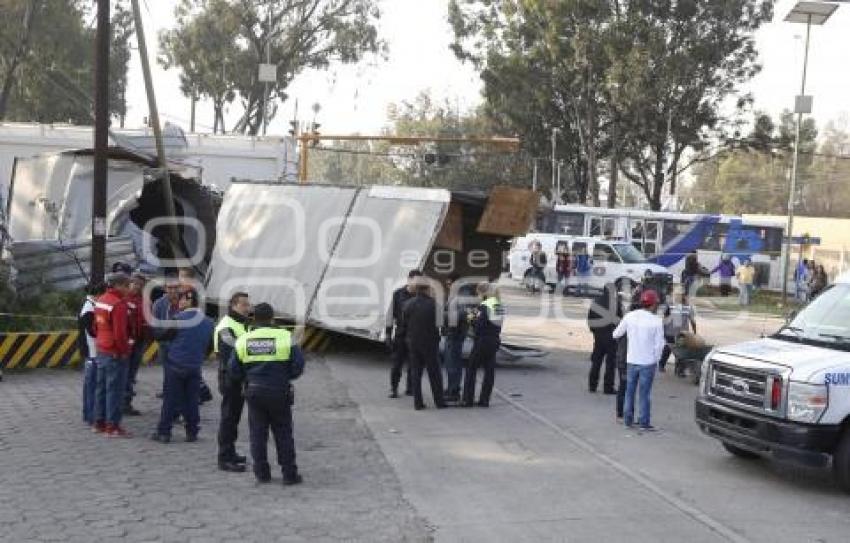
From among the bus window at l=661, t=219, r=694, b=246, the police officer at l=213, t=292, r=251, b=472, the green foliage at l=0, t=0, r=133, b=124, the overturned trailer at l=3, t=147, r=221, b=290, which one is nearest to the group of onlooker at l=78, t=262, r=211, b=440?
the police officer at l=213, t=292, r=251, b=472

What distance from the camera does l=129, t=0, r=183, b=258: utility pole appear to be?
56.2 feet

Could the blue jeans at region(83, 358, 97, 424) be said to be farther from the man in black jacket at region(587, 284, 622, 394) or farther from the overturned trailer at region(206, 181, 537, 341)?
the man in black jacket at region(587, 284, 622, 394)

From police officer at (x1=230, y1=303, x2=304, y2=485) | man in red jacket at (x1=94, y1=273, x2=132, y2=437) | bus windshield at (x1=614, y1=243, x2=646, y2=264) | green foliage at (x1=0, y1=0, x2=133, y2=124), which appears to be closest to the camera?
police officer at (x1=230, y1=303, x2=304, y2=485)

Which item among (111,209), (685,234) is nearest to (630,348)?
(111,209)

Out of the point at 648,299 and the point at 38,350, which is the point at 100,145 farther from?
the point at 648,299

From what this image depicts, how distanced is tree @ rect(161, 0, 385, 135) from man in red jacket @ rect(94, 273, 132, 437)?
35.1m

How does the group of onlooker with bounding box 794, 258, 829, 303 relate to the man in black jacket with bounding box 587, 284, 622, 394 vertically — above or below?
above

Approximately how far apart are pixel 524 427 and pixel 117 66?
49.1m

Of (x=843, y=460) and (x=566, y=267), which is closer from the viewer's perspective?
(x=843, y=460)

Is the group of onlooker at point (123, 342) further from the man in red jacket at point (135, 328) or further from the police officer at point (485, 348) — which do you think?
the police officer at point (485, 348)

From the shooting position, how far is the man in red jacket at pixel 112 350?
9.62 meters

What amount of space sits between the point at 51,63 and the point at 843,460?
4230cm

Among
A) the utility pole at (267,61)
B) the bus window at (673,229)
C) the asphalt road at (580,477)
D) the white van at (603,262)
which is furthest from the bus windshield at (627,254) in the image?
the asphalt road at (580,477)

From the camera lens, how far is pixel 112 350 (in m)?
9.63
